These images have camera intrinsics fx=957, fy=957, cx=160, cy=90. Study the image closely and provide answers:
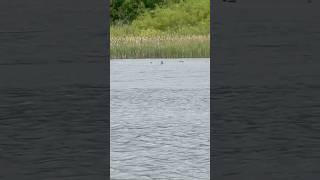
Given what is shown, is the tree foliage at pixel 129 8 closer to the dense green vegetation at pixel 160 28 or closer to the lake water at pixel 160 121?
the dense green vegetation at pixel 160 28

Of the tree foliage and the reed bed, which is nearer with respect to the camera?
the reed bed

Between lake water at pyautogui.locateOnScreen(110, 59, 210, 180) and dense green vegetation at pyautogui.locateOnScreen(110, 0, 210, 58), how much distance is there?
14.0ft
